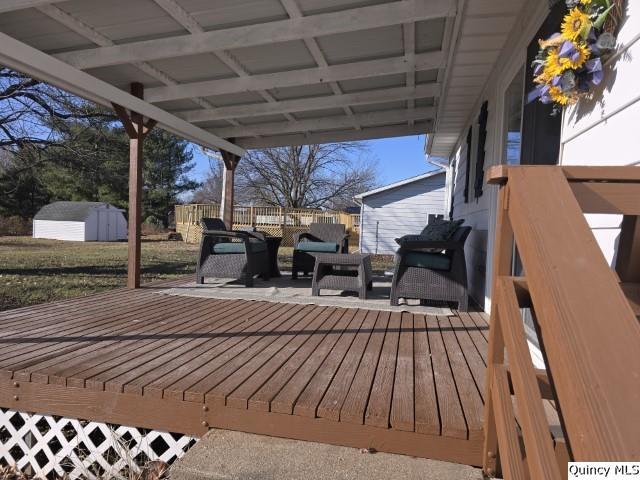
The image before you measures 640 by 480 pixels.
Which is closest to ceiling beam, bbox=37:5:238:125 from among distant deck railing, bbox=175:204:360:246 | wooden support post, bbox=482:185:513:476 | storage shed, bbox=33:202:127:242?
wooden support post, bbox=482:185:513:476

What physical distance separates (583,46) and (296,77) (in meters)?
3.02

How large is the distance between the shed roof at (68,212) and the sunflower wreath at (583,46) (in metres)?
23.3

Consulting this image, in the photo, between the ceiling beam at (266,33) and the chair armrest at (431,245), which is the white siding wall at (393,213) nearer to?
the chair armrest at (431,245)

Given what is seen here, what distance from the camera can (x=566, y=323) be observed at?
65 centimetres

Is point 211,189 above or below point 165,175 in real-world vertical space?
below

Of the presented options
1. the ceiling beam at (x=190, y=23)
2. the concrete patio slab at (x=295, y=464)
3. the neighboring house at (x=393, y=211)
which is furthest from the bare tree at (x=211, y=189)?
the concrete patio slab at (x=295, y=464)

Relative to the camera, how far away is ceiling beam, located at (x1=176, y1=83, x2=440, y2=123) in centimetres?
471

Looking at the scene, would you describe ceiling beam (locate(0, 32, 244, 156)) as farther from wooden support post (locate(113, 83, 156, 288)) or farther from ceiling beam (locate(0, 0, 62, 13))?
ceiling beam (locate(0, 0, 62, 13))

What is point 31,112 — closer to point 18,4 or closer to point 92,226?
point 18,4

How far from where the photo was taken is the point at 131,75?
4.14m

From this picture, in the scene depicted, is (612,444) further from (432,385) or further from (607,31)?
(607,31)

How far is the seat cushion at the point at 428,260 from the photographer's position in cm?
359

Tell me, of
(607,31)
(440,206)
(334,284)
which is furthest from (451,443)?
(440,206)

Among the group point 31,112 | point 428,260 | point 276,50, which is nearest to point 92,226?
point 31,112
